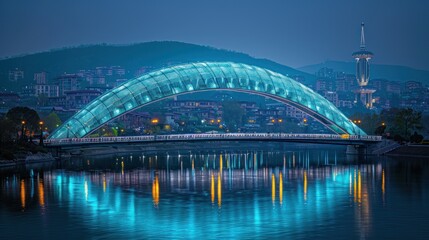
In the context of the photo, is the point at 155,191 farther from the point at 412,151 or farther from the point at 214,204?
the point at 412,151

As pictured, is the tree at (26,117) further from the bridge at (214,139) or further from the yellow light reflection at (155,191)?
the yellow light reflection at (155,191)

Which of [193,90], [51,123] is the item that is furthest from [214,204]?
[51,123]

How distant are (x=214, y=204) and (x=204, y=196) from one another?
404 cm

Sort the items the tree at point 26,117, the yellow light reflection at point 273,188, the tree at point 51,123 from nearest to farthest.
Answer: the yellow light reflection at point 273,188, the tree at point 26,117, the tree at point 51,123

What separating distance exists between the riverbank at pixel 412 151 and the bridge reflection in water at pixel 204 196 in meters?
19.4

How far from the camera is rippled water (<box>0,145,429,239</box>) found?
103 feet

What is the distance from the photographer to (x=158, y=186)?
49.9 m

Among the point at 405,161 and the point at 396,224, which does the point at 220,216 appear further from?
the point at 405,161

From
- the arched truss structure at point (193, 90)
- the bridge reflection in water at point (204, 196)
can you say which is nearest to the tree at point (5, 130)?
the arched truss structure at point (193, 90)

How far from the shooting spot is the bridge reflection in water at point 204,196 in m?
33.0

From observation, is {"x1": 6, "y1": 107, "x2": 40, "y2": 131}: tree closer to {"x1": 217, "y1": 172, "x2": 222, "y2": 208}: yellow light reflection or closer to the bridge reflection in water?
the bridge reflection in water

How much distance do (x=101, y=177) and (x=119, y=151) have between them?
167ft

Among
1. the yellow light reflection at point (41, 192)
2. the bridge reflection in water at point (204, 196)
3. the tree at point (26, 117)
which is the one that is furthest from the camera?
the tree at point (26, 117)

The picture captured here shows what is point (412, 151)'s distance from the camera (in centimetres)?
8706
